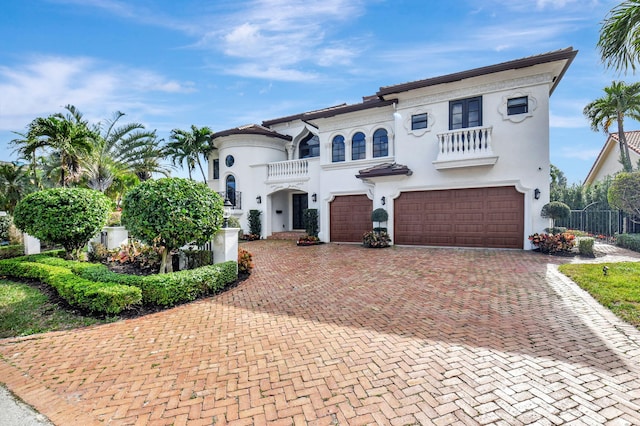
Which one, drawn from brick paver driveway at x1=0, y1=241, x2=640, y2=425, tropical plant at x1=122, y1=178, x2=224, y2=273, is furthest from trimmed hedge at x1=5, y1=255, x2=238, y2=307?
tropical plant at x1=122, y1=178, x2=224, y2=273

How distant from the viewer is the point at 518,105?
41.3 ft

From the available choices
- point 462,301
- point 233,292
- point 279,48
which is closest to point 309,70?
point 279,48

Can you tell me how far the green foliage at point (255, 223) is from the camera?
1995cm

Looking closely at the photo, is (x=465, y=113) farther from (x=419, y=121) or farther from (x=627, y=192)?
(x=627, y=192)

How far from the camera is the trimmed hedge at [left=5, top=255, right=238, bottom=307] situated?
6.17 m

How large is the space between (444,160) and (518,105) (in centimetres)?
368

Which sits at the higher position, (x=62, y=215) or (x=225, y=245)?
(x=62, y=215)

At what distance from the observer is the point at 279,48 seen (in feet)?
33.4

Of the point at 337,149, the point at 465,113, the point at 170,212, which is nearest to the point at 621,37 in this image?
the point at 465,113

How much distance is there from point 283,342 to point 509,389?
2865 mm

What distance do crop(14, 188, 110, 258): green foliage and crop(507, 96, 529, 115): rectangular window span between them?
16.4 meters

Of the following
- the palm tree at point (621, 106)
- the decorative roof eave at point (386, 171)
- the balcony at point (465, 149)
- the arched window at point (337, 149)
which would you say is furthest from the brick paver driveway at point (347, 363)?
the palm tree at point (621, 106)

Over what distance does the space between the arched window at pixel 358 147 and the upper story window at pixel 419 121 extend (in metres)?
2.97

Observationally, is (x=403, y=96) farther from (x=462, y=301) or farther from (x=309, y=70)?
(x=462, y=301)
